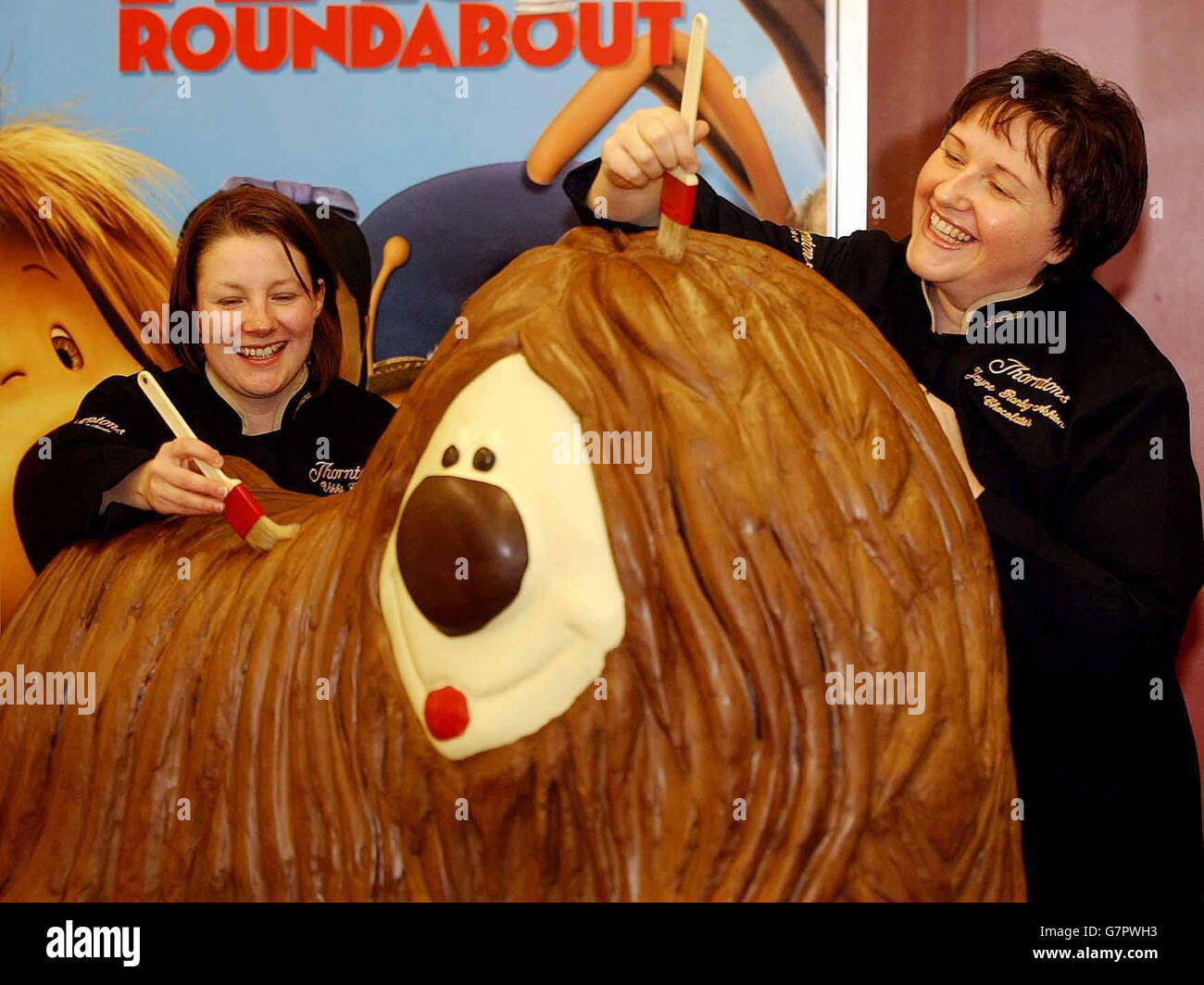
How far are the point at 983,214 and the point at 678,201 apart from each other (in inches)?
17.9

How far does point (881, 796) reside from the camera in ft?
3.11

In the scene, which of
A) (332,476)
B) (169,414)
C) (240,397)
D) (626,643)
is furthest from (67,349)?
(626,643)

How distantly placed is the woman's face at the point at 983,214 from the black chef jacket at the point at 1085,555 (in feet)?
0.17

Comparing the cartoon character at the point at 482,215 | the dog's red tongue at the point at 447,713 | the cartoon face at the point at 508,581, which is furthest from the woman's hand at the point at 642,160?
the cartoon character at the point at 482,215

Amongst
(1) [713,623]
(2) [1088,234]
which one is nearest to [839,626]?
(1) [713,623]

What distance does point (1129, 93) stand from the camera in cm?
201

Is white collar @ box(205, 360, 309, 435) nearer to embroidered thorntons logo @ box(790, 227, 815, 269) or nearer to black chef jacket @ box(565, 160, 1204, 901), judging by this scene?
black chef jacket @ box(565, 160, 1204, 901)

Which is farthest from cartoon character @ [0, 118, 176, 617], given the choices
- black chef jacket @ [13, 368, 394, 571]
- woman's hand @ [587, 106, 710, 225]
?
woman's hand @ [587, 106, 710, 225]

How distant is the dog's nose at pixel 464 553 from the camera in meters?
0.97

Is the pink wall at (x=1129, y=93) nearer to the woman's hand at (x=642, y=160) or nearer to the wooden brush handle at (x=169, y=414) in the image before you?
the woman's hand at (x=642, y=160)

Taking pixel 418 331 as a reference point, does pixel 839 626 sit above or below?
below
